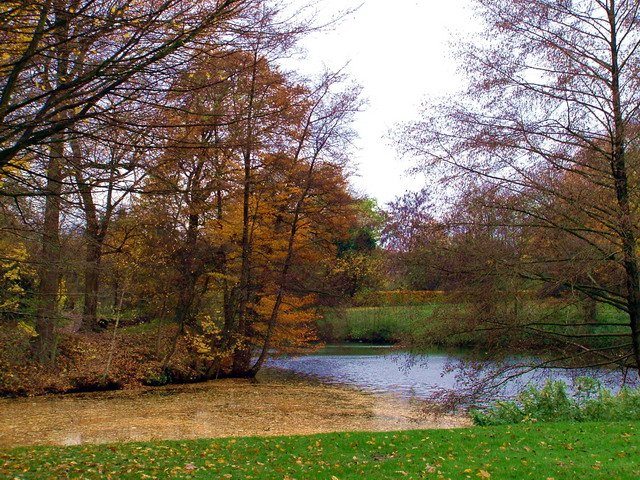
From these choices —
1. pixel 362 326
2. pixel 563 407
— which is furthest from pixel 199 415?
pixel 362 326

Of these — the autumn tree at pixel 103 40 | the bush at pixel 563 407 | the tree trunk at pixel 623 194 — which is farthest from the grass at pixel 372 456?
the autumn tree at pixel 103 40

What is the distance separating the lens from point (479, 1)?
36.3 feet

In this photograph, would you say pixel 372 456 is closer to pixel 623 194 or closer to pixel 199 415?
pixel 623 194

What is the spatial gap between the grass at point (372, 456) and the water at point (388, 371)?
3.62 m

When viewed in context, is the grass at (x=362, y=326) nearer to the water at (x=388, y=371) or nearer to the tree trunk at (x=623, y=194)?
the water at (x=388, y=371)

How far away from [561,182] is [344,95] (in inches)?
493

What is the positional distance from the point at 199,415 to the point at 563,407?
23.9 feet

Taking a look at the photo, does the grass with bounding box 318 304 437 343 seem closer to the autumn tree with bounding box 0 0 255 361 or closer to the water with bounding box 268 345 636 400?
the water with bounding box 268 345 636 400

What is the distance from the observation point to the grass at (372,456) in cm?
613

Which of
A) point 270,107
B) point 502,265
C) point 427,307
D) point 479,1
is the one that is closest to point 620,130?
point 502,265

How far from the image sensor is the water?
14.1 meters

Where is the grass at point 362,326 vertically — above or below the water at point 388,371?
above

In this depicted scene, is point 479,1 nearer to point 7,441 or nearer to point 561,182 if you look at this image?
point 561,182

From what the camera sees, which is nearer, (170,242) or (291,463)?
(291,463)
